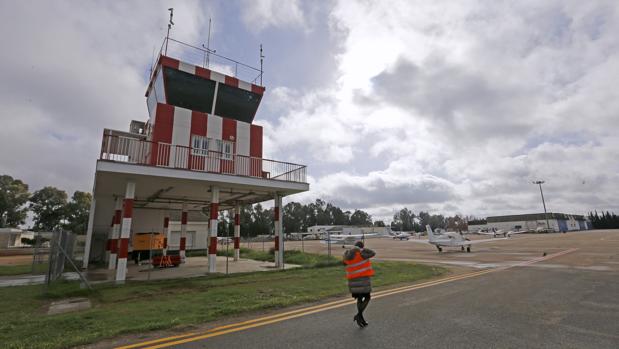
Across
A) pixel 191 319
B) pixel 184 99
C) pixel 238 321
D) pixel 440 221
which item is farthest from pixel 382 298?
Answer: pixel 440 221

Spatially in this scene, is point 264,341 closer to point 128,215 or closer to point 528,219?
point 128,215

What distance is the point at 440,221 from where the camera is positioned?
648ft

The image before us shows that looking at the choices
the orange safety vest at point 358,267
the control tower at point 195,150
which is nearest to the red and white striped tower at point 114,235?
the control tower at point 195,150

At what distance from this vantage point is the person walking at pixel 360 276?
19.7ft

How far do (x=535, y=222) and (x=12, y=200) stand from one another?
489 feet

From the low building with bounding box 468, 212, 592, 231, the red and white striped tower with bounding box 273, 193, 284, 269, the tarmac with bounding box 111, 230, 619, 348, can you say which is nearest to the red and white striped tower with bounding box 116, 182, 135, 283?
the red and white striped tower with bounding box 273, 193, 284, 269

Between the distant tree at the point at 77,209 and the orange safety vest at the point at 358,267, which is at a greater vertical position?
the distant tree at the point at 77,209

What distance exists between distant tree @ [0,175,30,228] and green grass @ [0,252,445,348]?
64634 mm

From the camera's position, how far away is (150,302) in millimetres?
8602

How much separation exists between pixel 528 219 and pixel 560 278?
128 m

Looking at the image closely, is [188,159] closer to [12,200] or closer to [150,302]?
[150,302]

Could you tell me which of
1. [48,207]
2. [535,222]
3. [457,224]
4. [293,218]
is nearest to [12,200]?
[48,207]

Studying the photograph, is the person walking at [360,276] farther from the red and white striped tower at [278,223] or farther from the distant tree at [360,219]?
the distant tree at [360,219]

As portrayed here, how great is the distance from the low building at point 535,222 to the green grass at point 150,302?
118 metres
